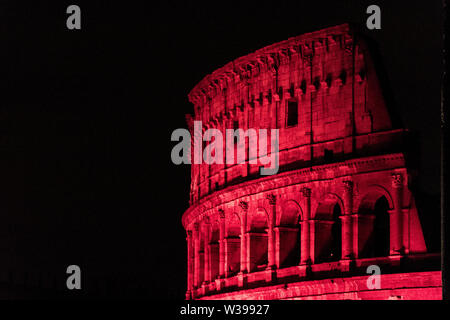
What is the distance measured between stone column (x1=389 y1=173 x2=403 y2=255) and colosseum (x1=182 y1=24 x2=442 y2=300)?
0.04 m

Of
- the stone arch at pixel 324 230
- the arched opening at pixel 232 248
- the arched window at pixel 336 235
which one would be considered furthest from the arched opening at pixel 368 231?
the arched opening at pixel 232 248

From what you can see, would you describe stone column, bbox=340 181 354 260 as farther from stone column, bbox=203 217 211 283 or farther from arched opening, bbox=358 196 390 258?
stone column, bbox=203 217 211 283

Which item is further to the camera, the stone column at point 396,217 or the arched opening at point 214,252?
the arched opening at point 214,252

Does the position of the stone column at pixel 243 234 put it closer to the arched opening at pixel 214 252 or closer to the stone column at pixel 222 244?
the stone column at pixel 222 244

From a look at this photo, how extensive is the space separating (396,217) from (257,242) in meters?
9.10

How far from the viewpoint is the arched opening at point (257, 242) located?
4519 cm

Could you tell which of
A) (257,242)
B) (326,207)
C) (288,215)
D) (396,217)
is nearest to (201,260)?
(257,242)

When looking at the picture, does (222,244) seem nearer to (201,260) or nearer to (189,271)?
(201,260)

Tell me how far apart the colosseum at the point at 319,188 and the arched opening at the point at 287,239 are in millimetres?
40

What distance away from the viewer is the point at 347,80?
40562 mm
